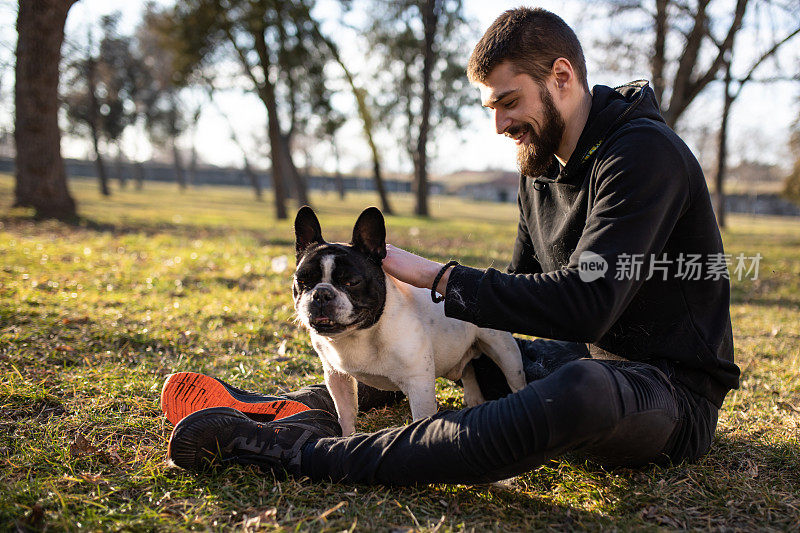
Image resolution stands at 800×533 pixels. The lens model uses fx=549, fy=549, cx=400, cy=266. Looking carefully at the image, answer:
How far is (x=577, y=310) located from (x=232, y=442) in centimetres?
156

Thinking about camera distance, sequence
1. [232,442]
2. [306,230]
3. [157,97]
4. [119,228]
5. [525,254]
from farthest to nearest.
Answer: [157,97] → [119,228] → [525,254] → [306,230] → [232,442]

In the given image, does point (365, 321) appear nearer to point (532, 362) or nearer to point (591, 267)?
point (591, 267)

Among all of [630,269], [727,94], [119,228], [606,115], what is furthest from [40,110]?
[727,94]

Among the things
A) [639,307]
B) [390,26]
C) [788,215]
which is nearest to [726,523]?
[639,307]

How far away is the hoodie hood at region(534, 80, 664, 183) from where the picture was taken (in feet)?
8.48

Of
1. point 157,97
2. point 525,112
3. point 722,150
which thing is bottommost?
point 525,112

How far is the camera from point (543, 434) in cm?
197

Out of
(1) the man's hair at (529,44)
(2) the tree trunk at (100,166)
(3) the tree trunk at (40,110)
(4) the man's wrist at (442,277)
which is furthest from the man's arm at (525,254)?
(2) the tree trunk at (100,166)

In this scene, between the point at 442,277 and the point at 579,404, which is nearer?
the point at 579,404

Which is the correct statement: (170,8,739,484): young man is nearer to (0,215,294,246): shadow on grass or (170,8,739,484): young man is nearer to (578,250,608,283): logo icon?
(578,250,608,283): logo icon

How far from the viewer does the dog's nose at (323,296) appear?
8.16 ft

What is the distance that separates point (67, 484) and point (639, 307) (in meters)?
2.60

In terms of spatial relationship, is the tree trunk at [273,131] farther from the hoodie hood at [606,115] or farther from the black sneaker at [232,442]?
the black sneaker at [232,442]

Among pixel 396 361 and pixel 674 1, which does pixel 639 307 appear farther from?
pixel 674 1
